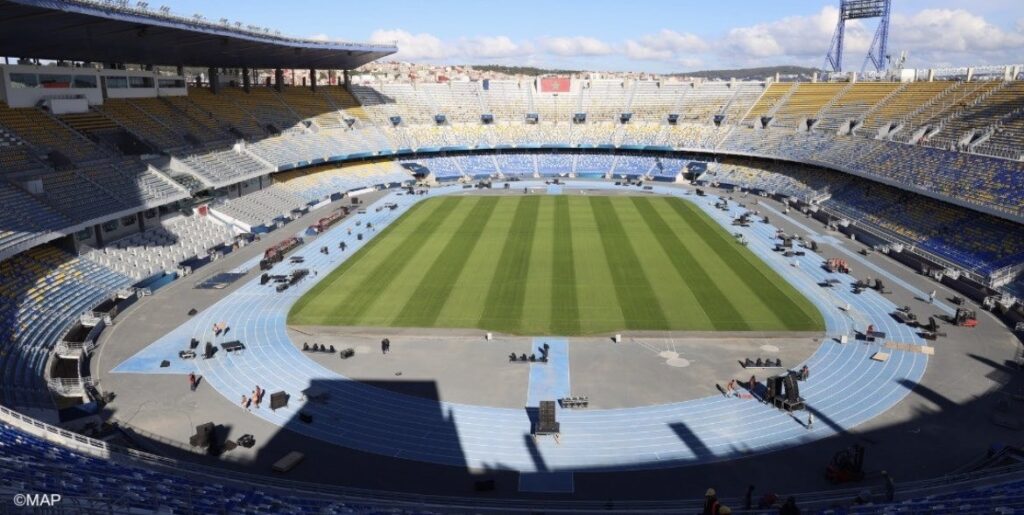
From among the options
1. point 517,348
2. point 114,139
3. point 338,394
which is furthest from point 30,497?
point 114,139

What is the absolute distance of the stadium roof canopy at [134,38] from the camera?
3150 centimetres

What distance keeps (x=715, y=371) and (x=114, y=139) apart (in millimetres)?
41868

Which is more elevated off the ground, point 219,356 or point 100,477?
point 100,477

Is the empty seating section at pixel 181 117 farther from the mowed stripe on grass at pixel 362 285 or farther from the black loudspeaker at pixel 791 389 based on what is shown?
the black loudspeaker at pixel 791 389

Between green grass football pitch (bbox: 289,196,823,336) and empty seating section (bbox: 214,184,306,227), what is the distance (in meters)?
10.2

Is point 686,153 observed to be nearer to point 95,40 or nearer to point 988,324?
point 988,324

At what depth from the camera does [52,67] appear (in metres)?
43.2

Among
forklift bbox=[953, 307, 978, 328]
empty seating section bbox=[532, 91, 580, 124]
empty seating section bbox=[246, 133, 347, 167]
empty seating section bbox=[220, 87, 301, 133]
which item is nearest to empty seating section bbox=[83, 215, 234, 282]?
empty seating section bbox=[246, 133, 347, 167]

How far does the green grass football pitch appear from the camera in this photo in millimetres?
30422

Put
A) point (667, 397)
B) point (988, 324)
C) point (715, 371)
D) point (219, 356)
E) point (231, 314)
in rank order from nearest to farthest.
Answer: point (667, 397) < point (715, 371) < point (219, 356) < point (988, 324) < point (231, 314)

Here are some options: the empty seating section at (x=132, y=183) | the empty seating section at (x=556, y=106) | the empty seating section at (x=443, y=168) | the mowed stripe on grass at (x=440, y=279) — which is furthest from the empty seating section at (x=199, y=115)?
the empty seating section at (x=556, y=106)

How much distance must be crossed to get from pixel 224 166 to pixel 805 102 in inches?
2319

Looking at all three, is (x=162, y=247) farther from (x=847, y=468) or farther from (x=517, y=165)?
(x=517, y=165)

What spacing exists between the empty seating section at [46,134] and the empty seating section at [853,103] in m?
61.4
